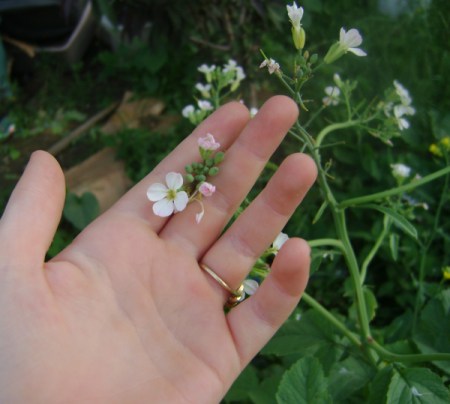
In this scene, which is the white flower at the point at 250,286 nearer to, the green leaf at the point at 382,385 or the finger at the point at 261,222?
the finger at the point at 261,222

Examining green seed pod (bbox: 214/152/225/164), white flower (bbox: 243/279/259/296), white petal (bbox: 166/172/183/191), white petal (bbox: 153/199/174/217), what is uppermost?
green seed pod (bbox: 214/152/225/164)

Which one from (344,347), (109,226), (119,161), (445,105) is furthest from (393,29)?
(109,226)

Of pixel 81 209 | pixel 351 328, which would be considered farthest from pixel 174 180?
pixel 81 209

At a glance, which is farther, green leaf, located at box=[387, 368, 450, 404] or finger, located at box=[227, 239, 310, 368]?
green leaf, located at box=[387, 368, 450, 404]

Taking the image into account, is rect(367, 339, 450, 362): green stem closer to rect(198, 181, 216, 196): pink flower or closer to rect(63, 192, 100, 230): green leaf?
rect(198, 181, 216, 196): pink flower

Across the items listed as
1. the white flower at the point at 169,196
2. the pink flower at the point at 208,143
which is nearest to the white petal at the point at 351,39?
the pink flower at the point at 208,143

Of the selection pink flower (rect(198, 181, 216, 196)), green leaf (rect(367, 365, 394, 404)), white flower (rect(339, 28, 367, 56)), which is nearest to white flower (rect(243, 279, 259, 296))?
pink flower (rect(198, 181, 216, 196))
